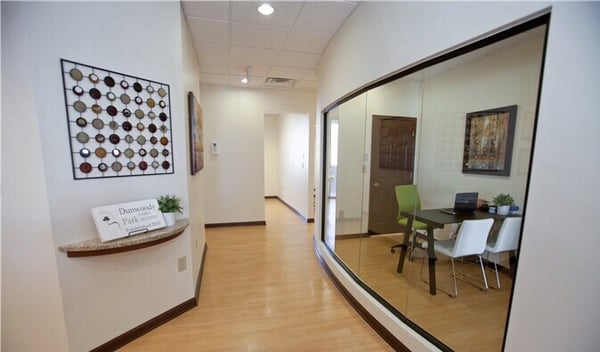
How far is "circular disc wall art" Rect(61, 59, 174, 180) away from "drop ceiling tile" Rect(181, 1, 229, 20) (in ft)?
2.54

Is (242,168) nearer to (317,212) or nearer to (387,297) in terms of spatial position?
(317,212)

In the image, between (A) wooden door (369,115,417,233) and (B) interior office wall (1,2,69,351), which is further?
(A) wooden door (369,115,417,233)

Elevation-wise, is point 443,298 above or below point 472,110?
below

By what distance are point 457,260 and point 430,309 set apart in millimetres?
576

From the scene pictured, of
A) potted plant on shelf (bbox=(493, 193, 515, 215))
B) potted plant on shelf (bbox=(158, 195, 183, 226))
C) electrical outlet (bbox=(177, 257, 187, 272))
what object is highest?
potted plant on shelf (bbox=(493, 193, 515, 215))

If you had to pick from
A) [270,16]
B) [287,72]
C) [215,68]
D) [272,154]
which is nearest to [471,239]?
[270,16]

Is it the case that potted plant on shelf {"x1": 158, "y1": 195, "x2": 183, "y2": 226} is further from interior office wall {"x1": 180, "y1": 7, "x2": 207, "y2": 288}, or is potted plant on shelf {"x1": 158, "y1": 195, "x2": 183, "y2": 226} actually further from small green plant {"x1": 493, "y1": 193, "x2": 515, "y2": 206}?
small green plant {"x1": 493, "y1": 193, "x2": 515, "y2": 206}

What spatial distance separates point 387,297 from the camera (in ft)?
7.48

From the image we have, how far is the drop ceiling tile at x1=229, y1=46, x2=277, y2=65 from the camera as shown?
3127 millimetres

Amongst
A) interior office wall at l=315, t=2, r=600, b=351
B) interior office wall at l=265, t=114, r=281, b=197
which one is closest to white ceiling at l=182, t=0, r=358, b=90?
interior office wall at l=315, t=2, r=600, b=351

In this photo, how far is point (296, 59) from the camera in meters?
3.45

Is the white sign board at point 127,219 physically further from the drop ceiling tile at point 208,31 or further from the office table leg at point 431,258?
the office table leg at point 431,258

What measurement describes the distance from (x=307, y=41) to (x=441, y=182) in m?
2.26

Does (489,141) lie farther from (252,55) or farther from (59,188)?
(59,188)
